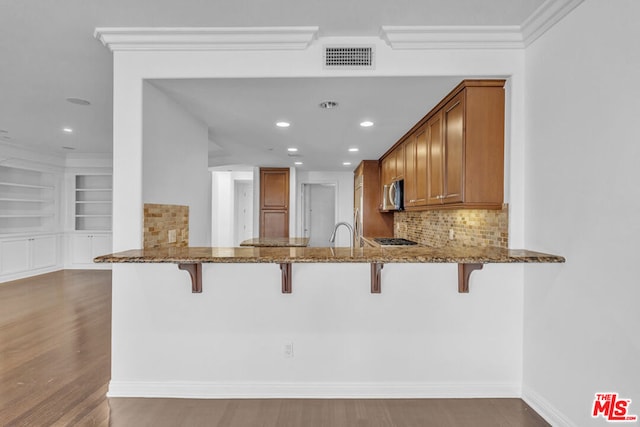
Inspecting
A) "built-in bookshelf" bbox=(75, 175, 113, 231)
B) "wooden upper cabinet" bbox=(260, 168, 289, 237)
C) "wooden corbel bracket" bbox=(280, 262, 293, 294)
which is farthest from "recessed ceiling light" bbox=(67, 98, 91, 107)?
"built-in bookshelf" bbox=(75, 175, 113, 231)

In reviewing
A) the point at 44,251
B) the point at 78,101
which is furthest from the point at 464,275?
the point at 44,251

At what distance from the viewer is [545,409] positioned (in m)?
2.13

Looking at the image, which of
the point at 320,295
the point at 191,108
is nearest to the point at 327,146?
the point at 191,108

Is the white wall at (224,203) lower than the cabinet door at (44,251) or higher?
higher

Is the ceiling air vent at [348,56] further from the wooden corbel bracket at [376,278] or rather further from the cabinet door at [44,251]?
the cabinet door at [44,251]

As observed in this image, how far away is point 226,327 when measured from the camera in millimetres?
2420

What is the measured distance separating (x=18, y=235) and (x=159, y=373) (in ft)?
20.1

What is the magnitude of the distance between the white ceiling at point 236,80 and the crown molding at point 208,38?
55mm

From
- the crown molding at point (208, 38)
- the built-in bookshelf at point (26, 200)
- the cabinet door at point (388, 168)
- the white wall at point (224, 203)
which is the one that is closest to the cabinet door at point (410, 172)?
the cabinet door at point (388, 168)

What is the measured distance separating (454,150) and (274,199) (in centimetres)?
498

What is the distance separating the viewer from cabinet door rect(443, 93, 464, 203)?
2475mm

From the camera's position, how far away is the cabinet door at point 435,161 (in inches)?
113

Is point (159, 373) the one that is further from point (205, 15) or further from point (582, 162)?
point (582, 162)

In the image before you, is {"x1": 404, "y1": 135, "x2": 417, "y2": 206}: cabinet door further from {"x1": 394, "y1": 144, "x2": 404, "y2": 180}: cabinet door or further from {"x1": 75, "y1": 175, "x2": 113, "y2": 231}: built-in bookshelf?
{"x1": 75, "y1": 175, "x2": 113, "y2": 231}: built-in bookshelf
